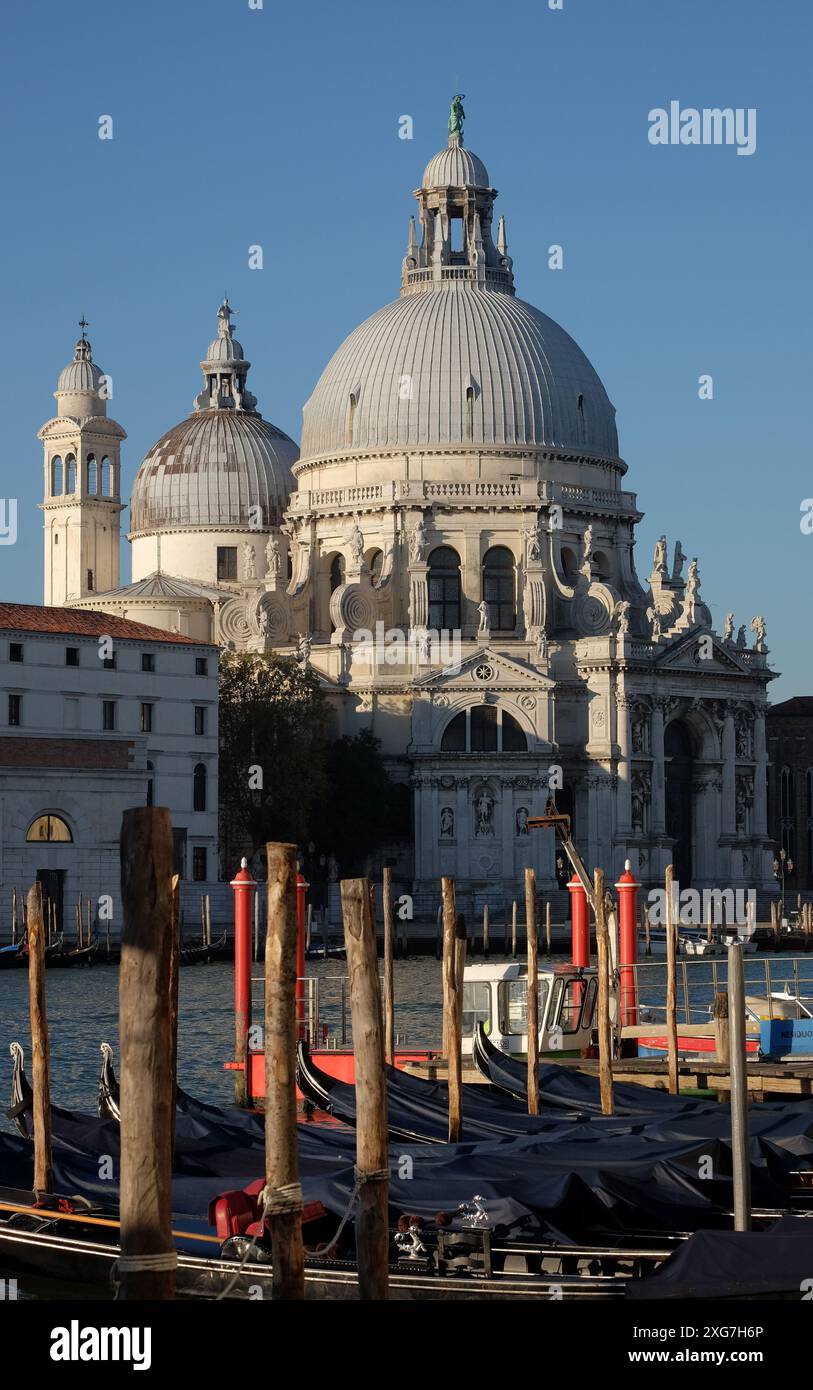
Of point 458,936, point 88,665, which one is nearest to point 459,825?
point 88,665

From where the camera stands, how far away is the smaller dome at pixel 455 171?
71562 mm

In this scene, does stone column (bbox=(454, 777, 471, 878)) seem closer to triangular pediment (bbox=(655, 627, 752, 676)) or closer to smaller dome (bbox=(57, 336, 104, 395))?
triangular pediment (bbox=(655, 627, 752, 676))

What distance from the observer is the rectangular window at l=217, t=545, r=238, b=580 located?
7325 cm

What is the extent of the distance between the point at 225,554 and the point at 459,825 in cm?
1489

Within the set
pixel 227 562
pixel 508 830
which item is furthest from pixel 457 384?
pixel 508 830

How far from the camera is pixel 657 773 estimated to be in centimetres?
6588

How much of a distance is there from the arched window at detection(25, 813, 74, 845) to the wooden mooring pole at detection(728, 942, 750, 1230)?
3522cm

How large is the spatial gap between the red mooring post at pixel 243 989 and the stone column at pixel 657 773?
36160 millimetres

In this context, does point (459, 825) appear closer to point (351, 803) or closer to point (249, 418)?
point (351, 803)

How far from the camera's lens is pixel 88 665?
5034 cm

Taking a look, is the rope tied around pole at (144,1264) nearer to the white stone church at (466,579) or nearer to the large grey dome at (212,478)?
the white stone church at (466,579)

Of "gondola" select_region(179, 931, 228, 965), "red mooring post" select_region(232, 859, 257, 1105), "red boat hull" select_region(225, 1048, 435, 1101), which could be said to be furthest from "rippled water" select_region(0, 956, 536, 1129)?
"red boat hull" select_region(225, 1048, 435, 1101)

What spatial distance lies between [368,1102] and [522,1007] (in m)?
12.9

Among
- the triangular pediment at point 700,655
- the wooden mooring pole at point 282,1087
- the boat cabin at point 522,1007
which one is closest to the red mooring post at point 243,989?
the boat cabin at point 522,1007
